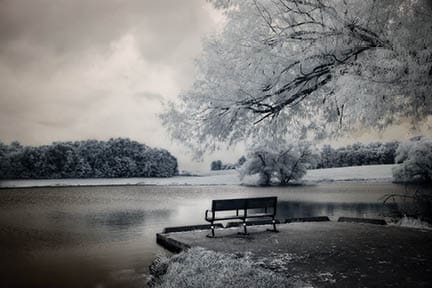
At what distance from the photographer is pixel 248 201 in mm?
9641

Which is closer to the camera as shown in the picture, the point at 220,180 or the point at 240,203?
the point at 240,203

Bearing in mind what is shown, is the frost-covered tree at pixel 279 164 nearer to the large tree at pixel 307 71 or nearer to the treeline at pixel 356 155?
the treeline at pixel 356 155

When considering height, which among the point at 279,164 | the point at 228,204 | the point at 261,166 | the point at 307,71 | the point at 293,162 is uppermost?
the point at 307,71

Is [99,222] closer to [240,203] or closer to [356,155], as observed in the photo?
[240,203]

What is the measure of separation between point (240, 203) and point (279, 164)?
143ft

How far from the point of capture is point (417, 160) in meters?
39.0

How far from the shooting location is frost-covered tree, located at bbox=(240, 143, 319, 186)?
51.3 m

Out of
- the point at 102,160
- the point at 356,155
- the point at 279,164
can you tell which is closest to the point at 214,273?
the point at 279,164

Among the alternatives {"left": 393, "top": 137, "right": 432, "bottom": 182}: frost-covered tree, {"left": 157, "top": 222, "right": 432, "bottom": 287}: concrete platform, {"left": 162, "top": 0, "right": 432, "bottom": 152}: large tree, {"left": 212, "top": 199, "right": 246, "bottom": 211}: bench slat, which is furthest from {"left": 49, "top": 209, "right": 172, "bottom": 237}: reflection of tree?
{"left": 393, "top": 137, "right": 432, "bottom": 182}: frost-covered tree

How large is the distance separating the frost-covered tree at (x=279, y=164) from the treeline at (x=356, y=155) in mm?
10307

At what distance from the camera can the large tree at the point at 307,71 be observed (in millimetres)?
5258

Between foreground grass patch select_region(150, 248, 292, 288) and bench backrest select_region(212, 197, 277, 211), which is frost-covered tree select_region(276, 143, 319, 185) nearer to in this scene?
bench backrest select_region(212, 197, 277, 211)

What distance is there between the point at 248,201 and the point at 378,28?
5.28 metres

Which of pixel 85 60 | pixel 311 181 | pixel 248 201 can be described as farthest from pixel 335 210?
pixel 311 181
